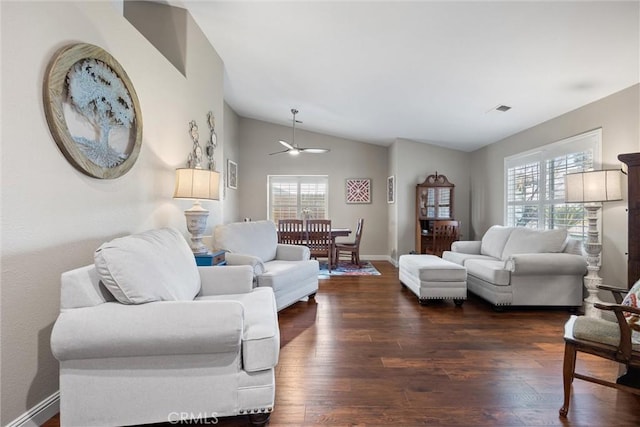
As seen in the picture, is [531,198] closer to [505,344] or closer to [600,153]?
[600,153]

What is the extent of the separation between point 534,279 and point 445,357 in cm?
173

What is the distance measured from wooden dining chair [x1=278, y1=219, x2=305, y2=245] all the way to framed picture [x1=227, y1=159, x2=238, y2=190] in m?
1.59

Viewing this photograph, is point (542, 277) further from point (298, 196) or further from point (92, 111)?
point (298, 196)

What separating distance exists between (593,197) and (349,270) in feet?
11.4

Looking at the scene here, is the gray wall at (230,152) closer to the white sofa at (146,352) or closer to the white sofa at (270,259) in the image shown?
the white sofa at (270,259)

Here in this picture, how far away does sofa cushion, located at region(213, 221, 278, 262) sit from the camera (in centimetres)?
324

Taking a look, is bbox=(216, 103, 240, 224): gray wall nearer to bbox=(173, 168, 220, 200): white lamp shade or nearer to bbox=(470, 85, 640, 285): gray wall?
bbox=(173, 168, 220, 200): white lamp shade

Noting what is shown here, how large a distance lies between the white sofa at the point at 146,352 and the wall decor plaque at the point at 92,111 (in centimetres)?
70

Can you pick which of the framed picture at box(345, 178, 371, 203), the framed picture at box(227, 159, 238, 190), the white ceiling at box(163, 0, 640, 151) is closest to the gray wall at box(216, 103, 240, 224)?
the framed picture at box(227, 159, 238, 190)

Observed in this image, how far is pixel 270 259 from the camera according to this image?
147 inches

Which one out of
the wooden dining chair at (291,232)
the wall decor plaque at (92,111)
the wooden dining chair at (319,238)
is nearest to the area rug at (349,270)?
the wooden dining chair at (319,238)

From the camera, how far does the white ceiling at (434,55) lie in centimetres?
225

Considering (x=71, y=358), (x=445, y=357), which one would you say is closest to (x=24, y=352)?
(x=71, y=358)

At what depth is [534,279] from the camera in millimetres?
3189
